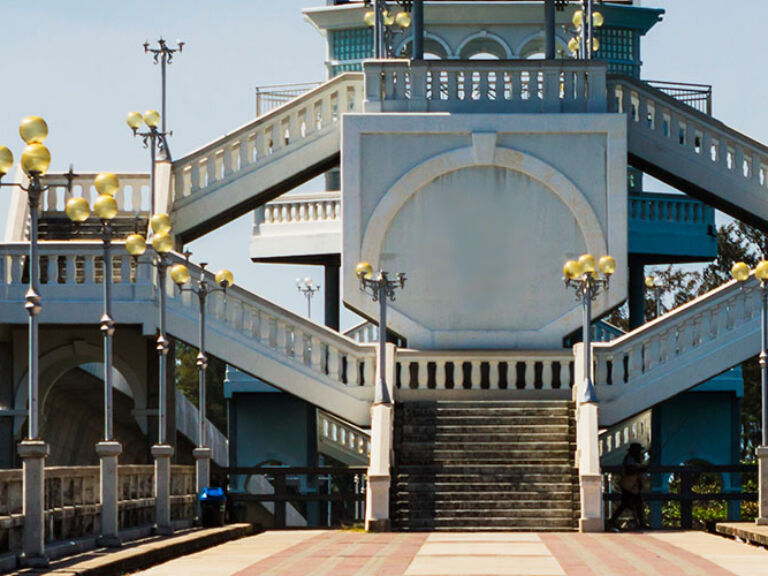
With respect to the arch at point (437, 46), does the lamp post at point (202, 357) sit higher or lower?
lower

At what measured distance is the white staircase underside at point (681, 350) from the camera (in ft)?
123

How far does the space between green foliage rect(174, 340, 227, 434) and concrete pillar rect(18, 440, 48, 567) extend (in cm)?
6223

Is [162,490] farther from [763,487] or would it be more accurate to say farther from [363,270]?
[763,487]

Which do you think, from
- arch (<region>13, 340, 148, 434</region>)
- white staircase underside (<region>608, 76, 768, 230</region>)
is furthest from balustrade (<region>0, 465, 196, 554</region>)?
white staircase underside (<region>608, 76, 768, 230</region>)

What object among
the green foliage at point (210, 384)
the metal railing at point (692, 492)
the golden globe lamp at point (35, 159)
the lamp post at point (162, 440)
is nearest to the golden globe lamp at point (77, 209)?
the golden globe lamp at point (35, 159)

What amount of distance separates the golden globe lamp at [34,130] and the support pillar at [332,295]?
75.6 ft

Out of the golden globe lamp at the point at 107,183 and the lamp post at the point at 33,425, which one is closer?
the lamp post at the point at 33,425

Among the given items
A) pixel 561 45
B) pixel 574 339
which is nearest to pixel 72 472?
pixel 574 339

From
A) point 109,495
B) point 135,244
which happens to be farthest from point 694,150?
point 109,495

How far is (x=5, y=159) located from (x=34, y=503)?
11.9 ft

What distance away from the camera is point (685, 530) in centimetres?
3447

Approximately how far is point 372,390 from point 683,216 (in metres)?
11.9

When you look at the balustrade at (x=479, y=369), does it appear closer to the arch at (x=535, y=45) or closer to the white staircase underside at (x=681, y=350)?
the white staircase underside at (x=681, y=350)

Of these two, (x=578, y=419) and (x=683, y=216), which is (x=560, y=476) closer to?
(x=578, y=419)
